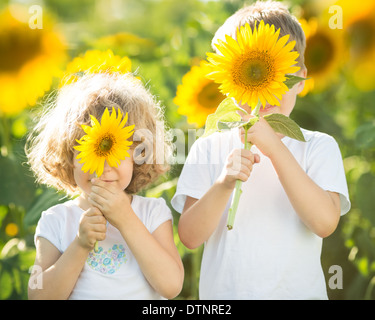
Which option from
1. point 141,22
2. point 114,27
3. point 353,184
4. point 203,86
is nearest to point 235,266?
point 203,86

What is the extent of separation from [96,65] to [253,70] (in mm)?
402

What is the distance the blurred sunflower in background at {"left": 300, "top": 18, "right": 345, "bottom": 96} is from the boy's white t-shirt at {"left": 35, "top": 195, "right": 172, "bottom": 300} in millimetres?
858

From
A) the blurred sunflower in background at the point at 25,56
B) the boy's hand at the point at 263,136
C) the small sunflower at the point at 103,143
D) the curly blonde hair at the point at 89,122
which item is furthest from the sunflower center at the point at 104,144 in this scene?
the blurred sunflower in background at the point at 25,56

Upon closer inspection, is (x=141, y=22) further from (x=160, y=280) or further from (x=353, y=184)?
(x=160, y=280)

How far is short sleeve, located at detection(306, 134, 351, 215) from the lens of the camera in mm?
1099

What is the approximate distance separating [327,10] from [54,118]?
3.11 ft

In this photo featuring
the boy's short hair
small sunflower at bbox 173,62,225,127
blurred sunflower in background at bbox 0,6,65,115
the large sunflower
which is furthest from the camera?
blurred sunflower in background at bbox 0,6,65,115

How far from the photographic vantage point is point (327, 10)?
69.1 inches

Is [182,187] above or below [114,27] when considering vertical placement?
below

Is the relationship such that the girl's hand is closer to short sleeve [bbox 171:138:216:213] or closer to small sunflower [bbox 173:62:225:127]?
short sleeve [bbox 171:138:216:213]

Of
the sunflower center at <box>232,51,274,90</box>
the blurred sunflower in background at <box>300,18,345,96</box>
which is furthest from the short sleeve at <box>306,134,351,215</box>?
the blurred sunflower in background at <box>300,18,345,96</box>

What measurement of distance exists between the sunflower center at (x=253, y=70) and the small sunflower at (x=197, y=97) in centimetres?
55

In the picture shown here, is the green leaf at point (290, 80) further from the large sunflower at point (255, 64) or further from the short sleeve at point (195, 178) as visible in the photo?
the short sleeve at point (195, 178)

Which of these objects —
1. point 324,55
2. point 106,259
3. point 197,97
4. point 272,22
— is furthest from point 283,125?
point 324,55
